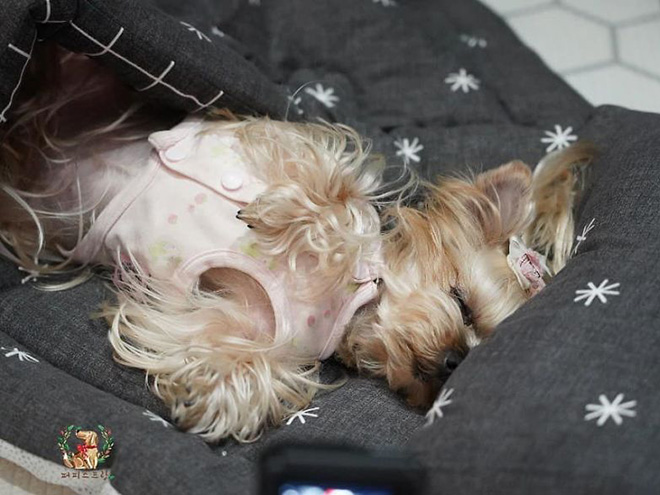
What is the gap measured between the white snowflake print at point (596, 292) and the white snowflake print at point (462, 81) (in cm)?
99

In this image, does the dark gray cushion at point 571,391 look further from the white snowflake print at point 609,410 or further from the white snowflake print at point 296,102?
the white snowflake print at point 296,102

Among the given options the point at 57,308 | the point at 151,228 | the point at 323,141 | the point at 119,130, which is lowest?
the point at 57,308

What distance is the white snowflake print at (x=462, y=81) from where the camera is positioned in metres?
2.52

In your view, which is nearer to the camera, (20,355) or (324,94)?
(20,355)

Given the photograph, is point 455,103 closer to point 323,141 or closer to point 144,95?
point 323,141

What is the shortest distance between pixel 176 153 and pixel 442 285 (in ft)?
2.00

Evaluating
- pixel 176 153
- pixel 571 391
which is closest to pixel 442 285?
pixel 571 391

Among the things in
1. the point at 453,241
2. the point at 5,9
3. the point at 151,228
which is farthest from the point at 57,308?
the point at 453,241

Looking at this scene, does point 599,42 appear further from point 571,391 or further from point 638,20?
point 571,391

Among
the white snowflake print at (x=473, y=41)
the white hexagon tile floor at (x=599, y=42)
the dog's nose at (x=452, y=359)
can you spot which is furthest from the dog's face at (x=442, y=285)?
the white hexagon tile floor at (x=599, y=42)

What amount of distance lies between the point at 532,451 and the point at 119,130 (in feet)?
3.90

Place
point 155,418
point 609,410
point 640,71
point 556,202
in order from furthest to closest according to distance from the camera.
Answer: point 640,71, point 556,202, point 155,418, point 609,410

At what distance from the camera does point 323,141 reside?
2.03m

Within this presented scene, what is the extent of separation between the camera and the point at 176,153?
1943 mm
